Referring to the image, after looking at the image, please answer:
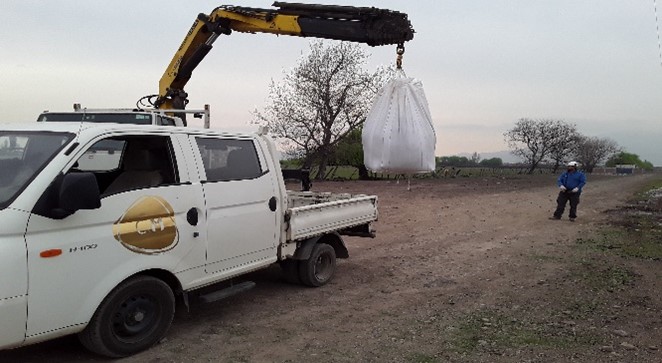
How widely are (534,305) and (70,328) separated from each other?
4.93 meters

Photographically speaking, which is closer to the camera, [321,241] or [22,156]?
[22,156]


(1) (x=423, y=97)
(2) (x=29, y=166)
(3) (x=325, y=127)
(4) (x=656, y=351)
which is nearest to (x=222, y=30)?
(1) (x=423, y=97)

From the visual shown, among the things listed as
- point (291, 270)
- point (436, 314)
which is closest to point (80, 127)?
point (291, 270)

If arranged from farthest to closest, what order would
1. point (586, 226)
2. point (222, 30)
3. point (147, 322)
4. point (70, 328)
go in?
point (586, 226), point (222, 30), point (147, 322), point (70, 328)

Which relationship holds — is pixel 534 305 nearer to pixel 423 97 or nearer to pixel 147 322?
pixel 423 97

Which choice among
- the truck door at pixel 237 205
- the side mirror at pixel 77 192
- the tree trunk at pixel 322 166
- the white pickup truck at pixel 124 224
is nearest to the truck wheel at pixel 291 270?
the white pickup truck at pixel 124 224

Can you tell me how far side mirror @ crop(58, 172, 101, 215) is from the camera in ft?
11.6

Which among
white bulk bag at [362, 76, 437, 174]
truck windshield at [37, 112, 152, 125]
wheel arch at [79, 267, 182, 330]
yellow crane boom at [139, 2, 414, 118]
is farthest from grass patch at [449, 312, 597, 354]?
truck windshield at [37, 112, 152, 125]

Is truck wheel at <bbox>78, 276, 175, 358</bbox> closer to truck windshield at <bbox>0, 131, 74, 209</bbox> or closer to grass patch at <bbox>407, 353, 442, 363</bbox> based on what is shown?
truck windshield at <bbox>0, 131, 74, 209</bbox>

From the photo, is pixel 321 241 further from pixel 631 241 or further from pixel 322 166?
pixel 322 166

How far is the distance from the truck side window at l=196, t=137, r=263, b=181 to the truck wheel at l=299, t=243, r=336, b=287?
151 cm

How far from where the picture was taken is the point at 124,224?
410 centimetres

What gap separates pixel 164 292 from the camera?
4461 mm

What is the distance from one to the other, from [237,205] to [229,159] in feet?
1.64
